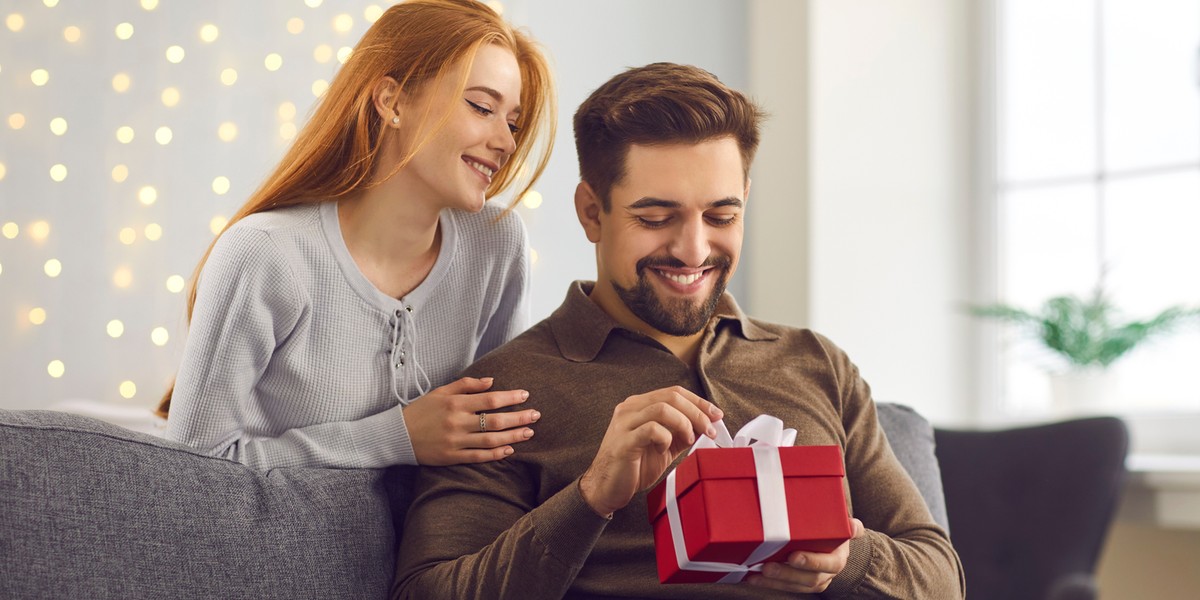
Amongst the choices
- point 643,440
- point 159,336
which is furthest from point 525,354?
point 159,336

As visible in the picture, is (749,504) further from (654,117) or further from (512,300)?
(512,300)

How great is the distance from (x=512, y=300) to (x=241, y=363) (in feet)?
1.49

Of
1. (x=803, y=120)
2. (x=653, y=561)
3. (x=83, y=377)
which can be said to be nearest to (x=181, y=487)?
(x=653, y=561)

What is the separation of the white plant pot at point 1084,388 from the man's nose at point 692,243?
71.3 inches

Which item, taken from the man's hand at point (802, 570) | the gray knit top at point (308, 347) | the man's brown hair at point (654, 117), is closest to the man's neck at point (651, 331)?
the man's brown hair at point (654, 117)

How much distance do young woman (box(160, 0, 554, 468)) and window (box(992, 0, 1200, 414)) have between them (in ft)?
6.14

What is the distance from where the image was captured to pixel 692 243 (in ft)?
4.65

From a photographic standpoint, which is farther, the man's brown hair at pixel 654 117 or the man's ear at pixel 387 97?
the man's ear at pixel 387 97

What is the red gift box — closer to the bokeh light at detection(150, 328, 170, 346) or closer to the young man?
the young man

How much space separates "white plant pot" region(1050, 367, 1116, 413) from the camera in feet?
9.34

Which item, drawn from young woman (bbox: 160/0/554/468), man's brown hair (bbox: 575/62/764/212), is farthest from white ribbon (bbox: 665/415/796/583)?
man's brown hair (bbox: 575/62/764/212)

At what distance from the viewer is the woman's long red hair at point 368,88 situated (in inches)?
64.1

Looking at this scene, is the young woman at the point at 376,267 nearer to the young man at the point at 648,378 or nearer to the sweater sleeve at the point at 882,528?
the young man at the point at 648,378

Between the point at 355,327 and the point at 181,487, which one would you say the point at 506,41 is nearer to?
the point at 355,327
